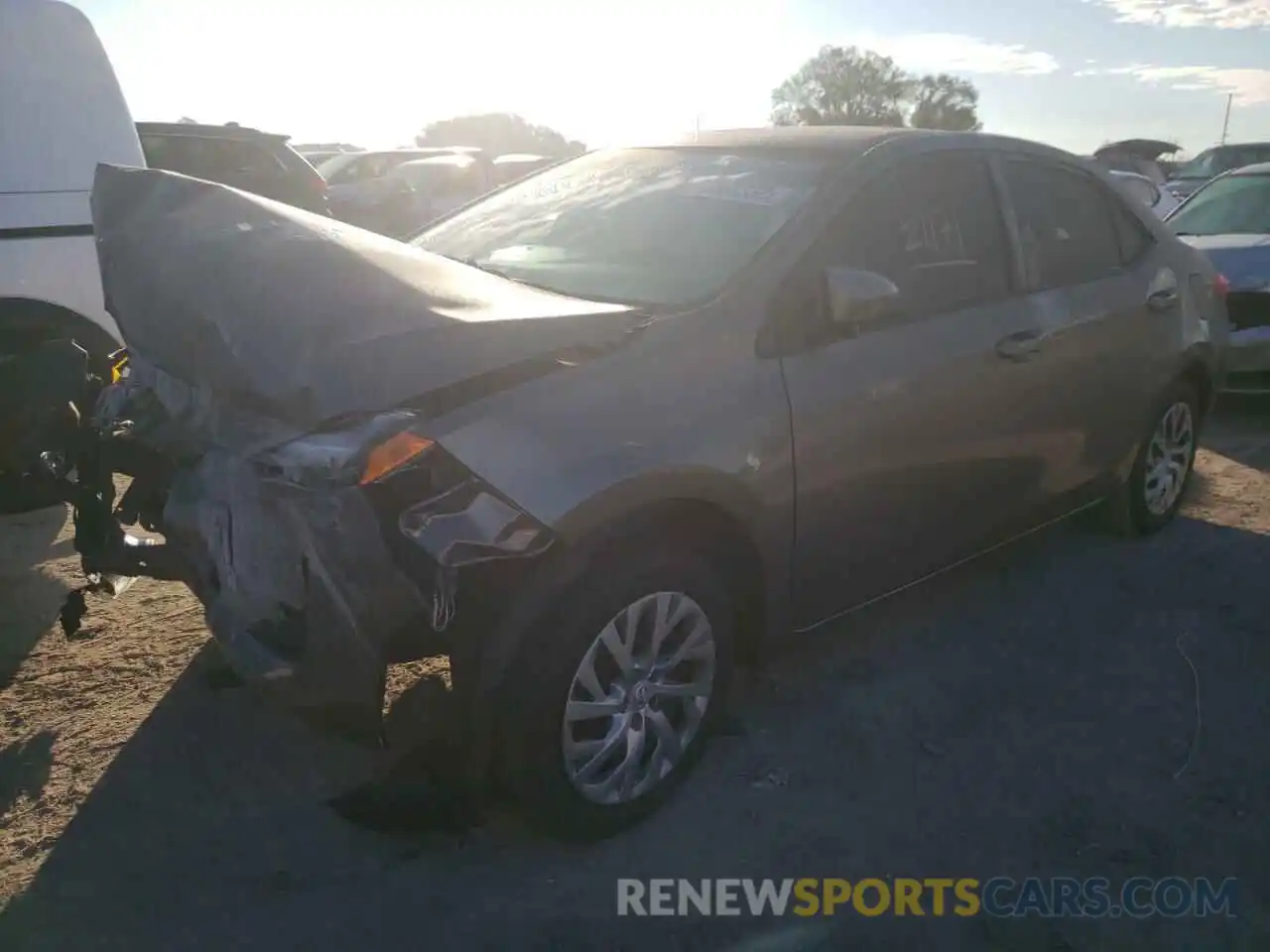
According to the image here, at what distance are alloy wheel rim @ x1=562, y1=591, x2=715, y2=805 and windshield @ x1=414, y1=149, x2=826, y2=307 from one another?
0.92 metres

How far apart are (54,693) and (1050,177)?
411cm

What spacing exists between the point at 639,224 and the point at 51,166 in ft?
9.67

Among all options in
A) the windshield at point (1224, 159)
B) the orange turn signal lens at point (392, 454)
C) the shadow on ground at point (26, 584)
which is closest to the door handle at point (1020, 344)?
the orange turn signal lens at point (392, 454)

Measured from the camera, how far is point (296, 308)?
2635 millimetres

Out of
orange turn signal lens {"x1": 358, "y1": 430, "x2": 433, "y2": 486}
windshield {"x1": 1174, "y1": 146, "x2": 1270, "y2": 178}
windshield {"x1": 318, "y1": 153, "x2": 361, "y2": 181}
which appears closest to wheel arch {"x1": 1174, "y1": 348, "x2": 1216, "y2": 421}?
orange turn signal lens {"x1": 358, "y1": 430, "x2": 433, "y2": 486}

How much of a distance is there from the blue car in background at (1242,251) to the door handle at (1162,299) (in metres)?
1.80

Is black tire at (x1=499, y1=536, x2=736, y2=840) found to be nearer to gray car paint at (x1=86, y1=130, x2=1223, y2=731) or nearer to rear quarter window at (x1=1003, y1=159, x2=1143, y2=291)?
gray car paint at (x1=86, y1=130, x2=1223, y2=731)

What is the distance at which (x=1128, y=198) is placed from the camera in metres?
4.69

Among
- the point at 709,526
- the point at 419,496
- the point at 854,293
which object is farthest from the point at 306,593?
the point at 854,293

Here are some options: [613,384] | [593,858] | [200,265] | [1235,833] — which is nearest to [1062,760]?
[1235,833]

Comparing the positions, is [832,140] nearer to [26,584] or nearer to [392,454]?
[392,454]

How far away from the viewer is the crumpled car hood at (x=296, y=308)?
2496mm

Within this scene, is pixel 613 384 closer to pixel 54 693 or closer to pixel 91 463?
pixel 91 463

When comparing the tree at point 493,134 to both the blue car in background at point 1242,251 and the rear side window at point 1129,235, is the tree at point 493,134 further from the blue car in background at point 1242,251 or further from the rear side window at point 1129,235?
the rear side window at point 1129,235
